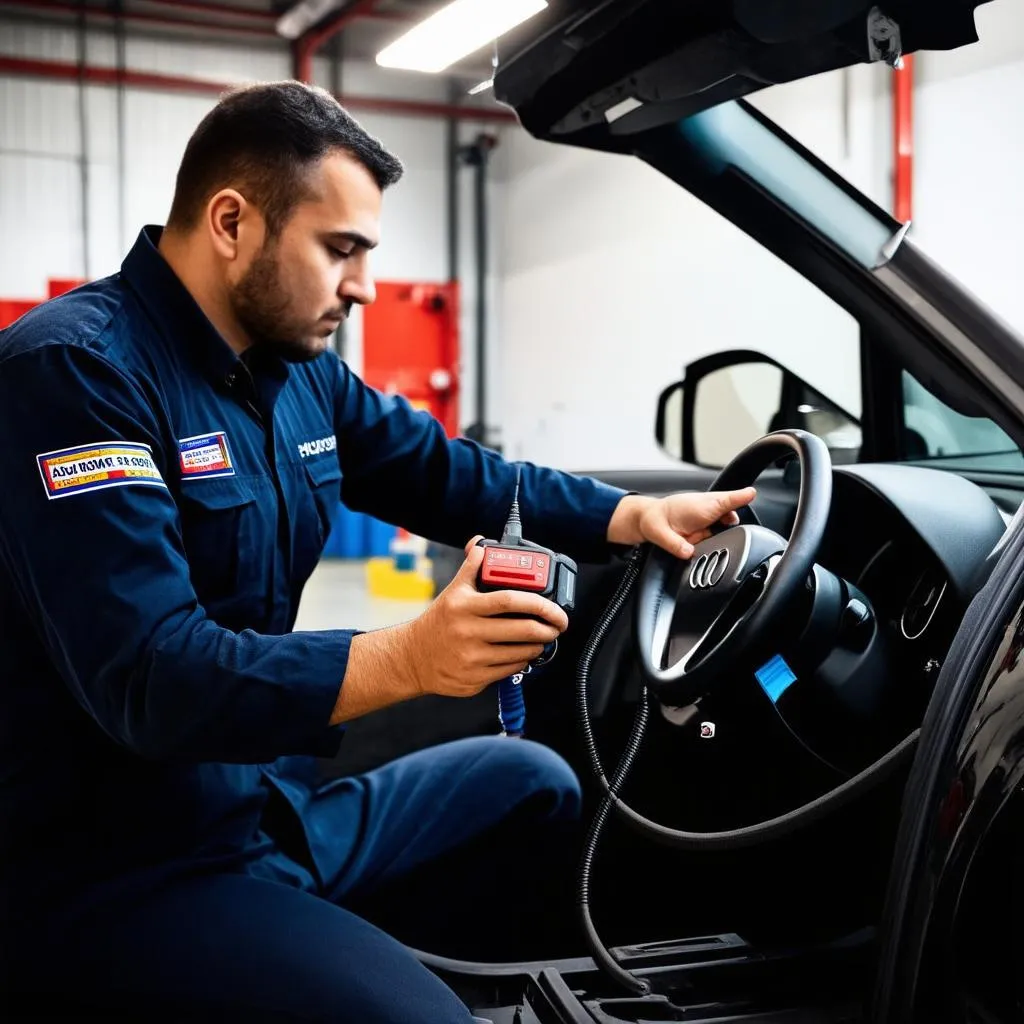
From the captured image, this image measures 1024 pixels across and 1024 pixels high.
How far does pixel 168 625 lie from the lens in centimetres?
105

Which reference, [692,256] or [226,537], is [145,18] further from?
[226,537]

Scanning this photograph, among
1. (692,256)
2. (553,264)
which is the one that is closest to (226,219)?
(692,256)

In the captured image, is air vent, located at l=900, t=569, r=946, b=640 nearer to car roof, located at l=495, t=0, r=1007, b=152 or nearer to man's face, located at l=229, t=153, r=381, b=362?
car roof, located at l=495, t=0, r=1007, b=152

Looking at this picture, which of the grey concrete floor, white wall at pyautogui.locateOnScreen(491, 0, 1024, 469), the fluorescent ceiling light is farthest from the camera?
the grey concrete floor

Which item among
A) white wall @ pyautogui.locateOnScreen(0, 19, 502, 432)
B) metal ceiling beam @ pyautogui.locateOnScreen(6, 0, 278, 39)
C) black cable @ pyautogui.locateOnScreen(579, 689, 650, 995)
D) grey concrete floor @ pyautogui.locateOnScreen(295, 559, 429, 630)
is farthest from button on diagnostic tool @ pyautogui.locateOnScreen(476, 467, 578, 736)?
metal ceiling beam @ pyautogui.locateOnScreen(6, 0, 278, 39)

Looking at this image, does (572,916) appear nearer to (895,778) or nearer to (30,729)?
(895,778)

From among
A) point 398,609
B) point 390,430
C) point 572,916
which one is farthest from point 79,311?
point 398,609

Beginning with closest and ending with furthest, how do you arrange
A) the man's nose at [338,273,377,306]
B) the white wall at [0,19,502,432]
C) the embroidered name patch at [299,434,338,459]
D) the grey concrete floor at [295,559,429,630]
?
the man's nose at [338,273,377,306], the embroidered name patch at [299,434,338,459], the grey concrete floor at [295,559,429,630], the white wall at [0,19,502,432]

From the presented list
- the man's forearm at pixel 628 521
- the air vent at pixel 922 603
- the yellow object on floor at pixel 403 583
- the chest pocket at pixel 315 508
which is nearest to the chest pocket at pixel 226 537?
the chest pocket at pixel 315 508

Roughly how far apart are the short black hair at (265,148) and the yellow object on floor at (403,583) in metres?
5.39

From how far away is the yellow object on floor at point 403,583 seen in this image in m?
6.81

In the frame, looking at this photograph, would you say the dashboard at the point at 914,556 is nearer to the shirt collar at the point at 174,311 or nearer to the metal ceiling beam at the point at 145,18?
the shirt collar at the point at 174,311

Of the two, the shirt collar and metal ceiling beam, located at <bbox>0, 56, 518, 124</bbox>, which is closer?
the shirt collar

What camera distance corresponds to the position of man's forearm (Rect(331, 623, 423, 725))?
1.07 meters
